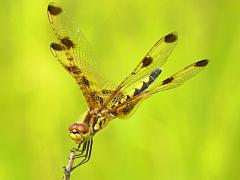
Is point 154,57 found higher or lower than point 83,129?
higher

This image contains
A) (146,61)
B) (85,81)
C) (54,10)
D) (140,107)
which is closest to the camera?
(85,81)

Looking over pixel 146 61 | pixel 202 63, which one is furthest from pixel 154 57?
pixel 202 63

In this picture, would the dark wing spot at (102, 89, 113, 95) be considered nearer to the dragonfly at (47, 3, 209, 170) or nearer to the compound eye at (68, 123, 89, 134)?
the dragonfly at (47, 3, 209, 170)

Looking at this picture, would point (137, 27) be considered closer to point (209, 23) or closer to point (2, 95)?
point (209, 23)

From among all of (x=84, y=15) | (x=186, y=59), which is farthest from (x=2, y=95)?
(x=186, y=59)

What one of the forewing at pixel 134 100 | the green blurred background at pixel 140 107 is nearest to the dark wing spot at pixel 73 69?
the forewing at pixel 134 100

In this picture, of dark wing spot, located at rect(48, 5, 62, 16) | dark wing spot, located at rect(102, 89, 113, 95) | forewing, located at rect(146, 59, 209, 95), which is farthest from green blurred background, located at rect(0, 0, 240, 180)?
dark wing spot, located at rect(48, 5, 62, 16)

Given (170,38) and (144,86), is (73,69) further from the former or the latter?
(170,38)
